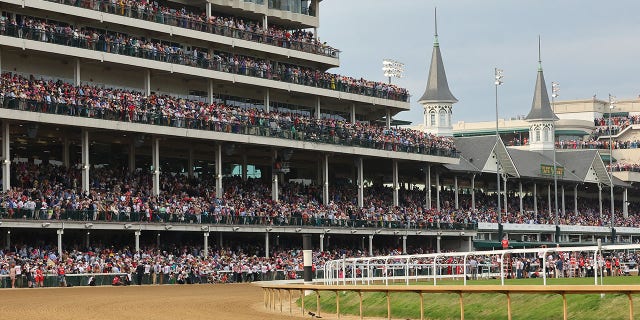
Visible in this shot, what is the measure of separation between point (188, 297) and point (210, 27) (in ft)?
79.6

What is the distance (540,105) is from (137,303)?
245 ft

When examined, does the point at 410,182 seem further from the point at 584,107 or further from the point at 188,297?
the point at 584,107

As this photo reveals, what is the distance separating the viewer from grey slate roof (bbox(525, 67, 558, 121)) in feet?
336

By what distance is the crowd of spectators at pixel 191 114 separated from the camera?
49.7 meters

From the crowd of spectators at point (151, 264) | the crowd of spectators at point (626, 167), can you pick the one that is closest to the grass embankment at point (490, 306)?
the crowd of spectators at point (151, 264)

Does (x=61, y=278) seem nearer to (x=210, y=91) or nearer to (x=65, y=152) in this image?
(x=65, y=152)

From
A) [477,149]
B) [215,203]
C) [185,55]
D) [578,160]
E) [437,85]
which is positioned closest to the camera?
[215,203]

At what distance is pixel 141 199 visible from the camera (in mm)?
53125

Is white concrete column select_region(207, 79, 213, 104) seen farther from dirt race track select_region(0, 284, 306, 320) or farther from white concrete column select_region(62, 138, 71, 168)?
dirt race track select_region(0, 284, 306, 320)

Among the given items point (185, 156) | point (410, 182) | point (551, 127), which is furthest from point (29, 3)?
point (551, 127)

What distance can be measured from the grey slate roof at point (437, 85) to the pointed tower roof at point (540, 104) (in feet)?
41.6

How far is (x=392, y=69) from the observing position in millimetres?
83875

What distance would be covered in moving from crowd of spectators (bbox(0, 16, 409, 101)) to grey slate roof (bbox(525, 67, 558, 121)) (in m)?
32.2

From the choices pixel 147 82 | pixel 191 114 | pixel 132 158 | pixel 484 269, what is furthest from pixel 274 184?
pixel 484 269
